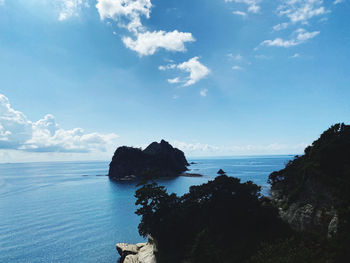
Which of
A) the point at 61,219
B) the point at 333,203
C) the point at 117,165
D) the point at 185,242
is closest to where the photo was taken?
the point at 333,203

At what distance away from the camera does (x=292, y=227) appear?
111ft

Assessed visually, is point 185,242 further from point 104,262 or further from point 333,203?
point 333,203

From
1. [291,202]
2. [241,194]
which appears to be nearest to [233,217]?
[241,194]

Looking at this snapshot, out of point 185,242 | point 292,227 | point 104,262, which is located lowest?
point 104,262

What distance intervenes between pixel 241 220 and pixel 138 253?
2346cm

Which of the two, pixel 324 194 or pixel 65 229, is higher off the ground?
pixel 324 194

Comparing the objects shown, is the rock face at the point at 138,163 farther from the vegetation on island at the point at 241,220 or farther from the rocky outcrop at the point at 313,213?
the rocky outcrop at the point at 313,213

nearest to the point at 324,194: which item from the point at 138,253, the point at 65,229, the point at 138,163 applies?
the point at 138,253

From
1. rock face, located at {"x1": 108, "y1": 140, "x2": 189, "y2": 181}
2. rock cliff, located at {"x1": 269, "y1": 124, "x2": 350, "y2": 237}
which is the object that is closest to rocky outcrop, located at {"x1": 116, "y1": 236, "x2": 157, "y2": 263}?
rock cliff, located at {"x1": 269, "y1": 124, "x2": 350, "y2": 237}

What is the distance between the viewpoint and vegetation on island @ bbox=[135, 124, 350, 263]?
27.2 m

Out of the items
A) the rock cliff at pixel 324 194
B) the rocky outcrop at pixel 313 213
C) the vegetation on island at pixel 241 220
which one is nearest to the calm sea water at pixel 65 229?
the vegetation on island at pixel 241 220

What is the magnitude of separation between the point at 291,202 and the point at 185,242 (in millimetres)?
23304

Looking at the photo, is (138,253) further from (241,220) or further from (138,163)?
(138,163)

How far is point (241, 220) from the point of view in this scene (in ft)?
121
